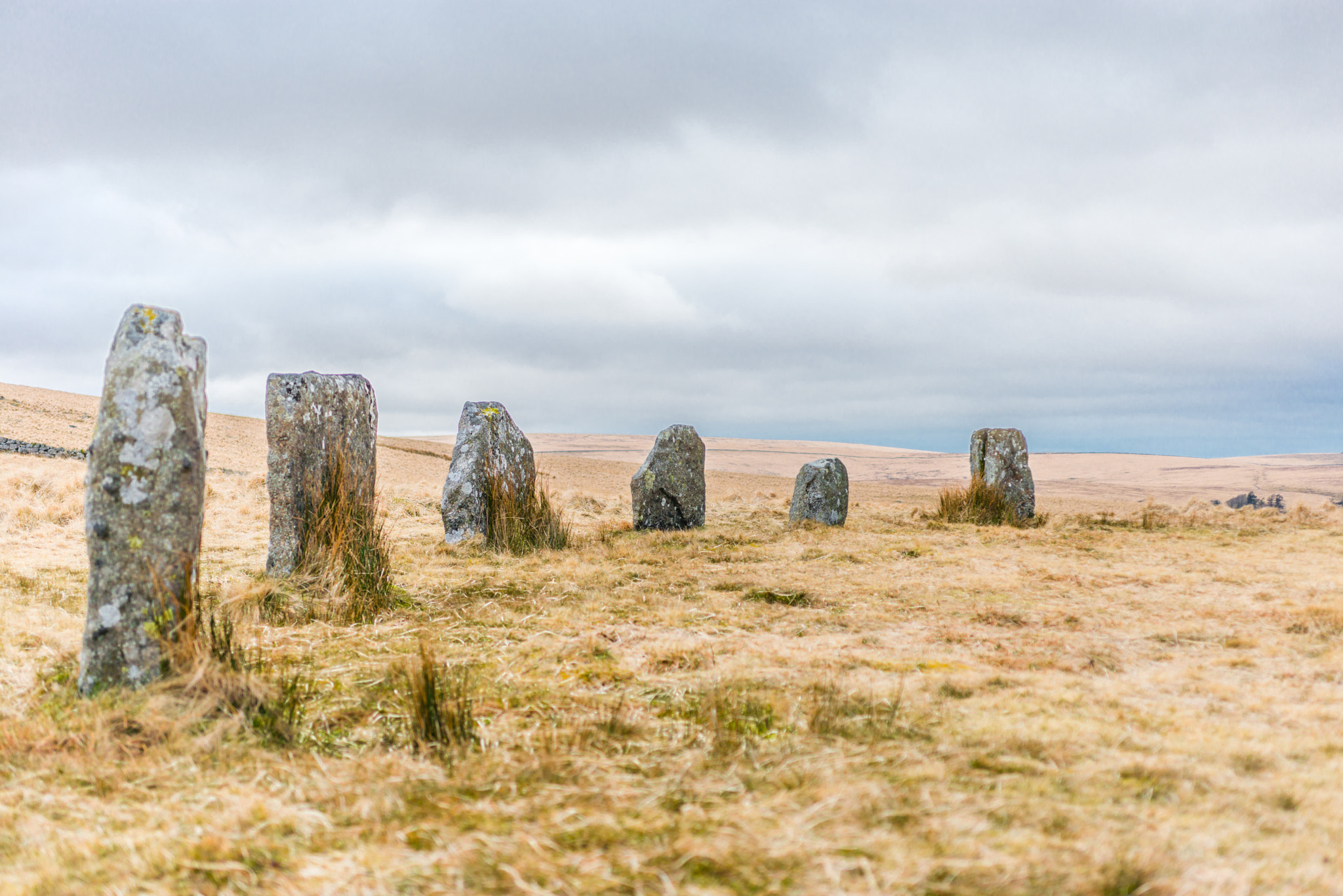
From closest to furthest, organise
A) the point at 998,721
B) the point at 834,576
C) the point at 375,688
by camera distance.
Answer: the point at 998,721, the point at 375,688, the point at 834,576

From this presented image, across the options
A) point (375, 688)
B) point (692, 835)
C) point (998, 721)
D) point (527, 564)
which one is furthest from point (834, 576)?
point (692, 835)

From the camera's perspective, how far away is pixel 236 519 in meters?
13.7

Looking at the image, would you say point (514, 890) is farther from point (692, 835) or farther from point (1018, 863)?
point (1018, 863)

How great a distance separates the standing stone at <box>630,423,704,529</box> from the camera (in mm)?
12594

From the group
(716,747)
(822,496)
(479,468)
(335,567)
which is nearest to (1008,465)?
(822,496)

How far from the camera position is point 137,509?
415 cm

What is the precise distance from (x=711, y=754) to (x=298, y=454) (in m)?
5.71

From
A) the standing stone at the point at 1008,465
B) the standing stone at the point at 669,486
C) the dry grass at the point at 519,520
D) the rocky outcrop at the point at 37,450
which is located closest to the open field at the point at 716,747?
the dry grass at the point at 519,520

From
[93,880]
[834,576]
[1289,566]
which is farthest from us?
[1289,566]

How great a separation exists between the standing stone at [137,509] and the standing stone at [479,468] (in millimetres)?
6355

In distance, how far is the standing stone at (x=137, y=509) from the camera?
4.14 metres

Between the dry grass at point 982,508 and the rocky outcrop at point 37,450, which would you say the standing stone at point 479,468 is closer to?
the dry grass at point 982,508

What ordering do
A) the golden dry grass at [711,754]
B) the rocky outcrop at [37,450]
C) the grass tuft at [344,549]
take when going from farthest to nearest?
the rocky outcrop at [37,450]
the grass tuft at [344,549]
the golden dry grass at [711,754]

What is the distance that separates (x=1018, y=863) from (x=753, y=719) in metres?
1.59
